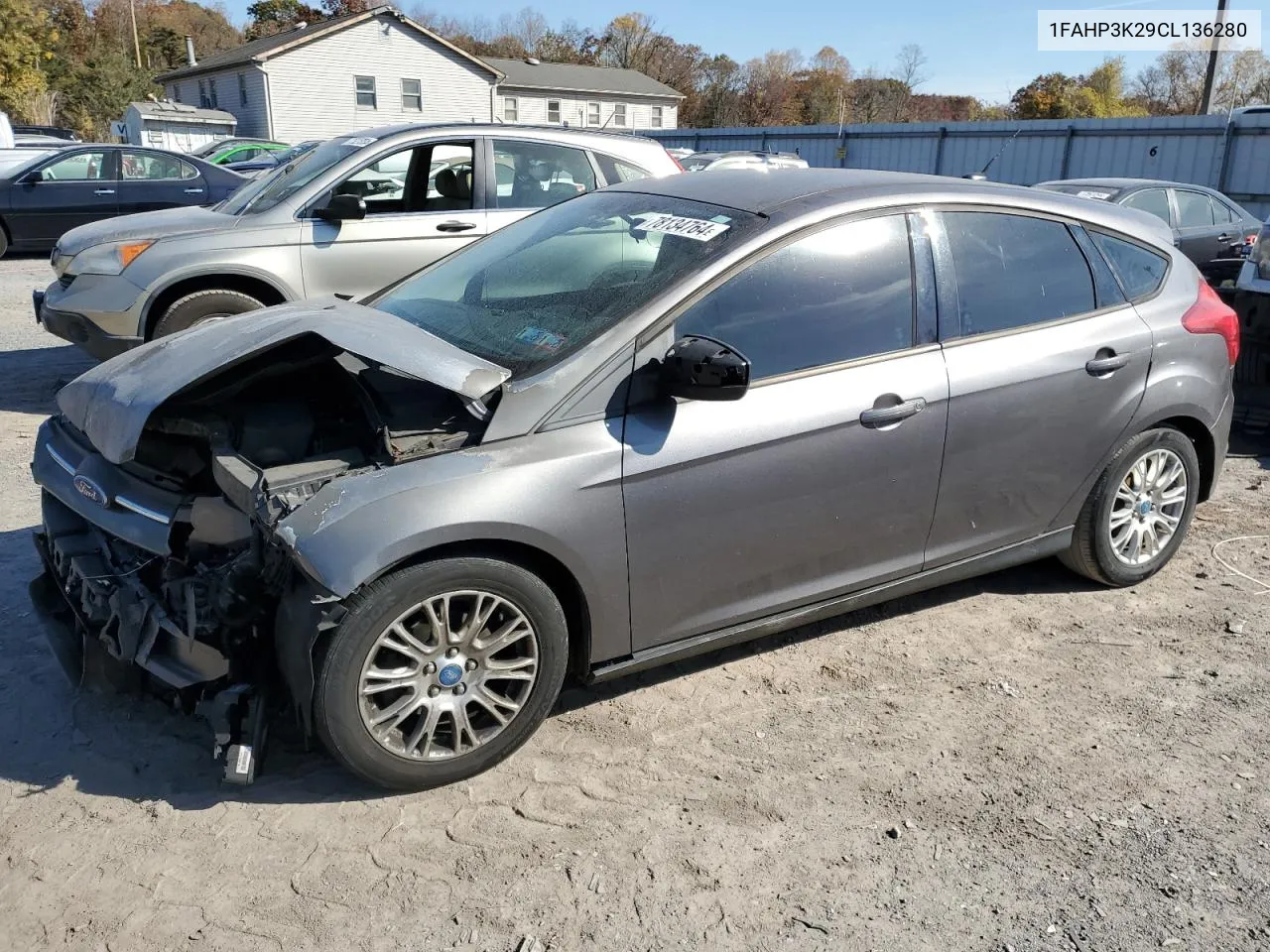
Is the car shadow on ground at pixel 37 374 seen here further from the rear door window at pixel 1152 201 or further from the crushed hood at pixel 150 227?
the rear door window at pixel 1152 201

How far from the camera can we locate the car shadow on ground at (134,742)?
10.3 feet

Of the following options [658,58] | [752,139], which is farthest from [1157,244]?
[658,58]

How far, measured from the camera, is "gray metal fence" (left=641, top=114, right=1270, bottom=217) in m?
21.2

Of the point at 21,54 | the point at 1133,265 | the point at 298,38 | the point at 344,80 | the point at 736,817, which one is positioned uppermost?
the point at 298,38

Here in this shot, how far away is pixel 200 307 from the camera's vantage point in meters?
6.89

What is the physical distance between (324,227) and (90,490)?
4040 mm

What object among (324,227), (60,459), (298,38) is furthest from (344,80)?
(60,459)

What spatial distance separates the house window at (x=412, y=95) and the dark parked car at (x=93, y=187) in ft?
99.2

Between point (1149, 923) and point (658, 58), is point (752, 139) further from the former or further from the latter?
point (658, 58)

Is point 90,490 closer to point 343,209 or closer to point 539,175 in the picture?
point 343,209

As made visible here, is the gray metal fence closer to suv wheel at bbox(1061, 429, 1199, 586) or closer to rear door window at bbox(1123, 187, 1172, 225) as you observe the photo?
rear door window at bbox(1123, 187, 1172, 225)

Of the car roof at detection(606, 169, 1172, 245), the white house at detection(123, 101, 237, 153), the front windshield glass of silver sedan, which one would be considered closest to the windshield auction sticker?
the car roof at detection(606, 169, 1172, 245)

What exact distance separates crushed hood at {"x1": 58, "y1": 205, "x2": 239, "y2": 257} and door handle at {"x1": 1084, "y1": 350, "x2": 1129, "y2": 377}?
18.1 ft

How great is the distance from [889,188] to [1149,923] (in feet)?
8.51
